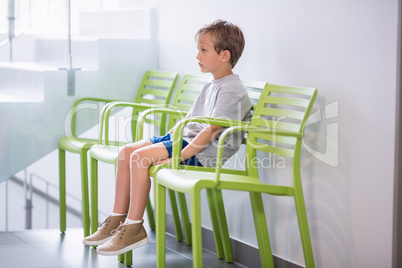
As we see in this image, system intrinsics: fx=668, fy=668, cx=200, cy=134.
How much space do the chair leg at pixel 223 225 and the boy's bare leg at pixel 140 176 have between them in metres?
0.38

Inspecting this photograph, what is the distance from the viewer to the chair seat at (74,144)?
3.26m

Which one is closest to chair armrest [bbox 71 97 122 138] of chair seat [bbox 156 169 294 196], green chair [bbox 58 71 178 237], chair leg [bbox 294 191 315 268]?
green chair [bbox 58 71 178 237]

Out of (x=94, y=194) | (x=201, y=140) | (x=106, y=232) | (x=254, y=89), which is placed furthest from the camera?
(x=94, y=194)

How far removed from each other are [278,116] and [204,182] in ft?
1.78

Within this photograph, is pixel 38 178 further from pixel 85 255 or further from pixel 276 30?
pixel 276 30

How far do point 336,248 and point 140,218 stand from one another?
753 mm

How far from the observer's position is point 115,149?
10.0 ft

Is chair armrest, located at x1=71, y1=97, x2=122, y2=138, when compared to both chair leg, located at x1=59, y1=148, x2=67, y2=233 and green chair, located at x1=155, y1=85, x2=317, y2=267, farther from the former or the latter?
green chair, located at x1=155, y1=85, x2=317, y2=267

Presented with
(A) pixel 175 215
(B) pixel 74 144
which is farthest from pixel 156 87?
(A) pixel 175 215

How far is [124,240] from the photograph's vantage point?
101 inches

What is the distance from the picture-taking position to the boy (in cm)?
259

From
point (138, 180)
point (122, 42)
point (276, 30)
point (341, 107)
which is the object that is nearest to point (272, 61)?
point (276, 30)

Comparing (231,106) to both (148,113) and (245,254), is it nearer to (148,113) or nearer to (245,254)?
(148,113)

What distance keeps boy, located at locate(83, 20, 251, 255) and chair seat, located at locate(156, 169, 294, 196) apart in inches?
6.4
